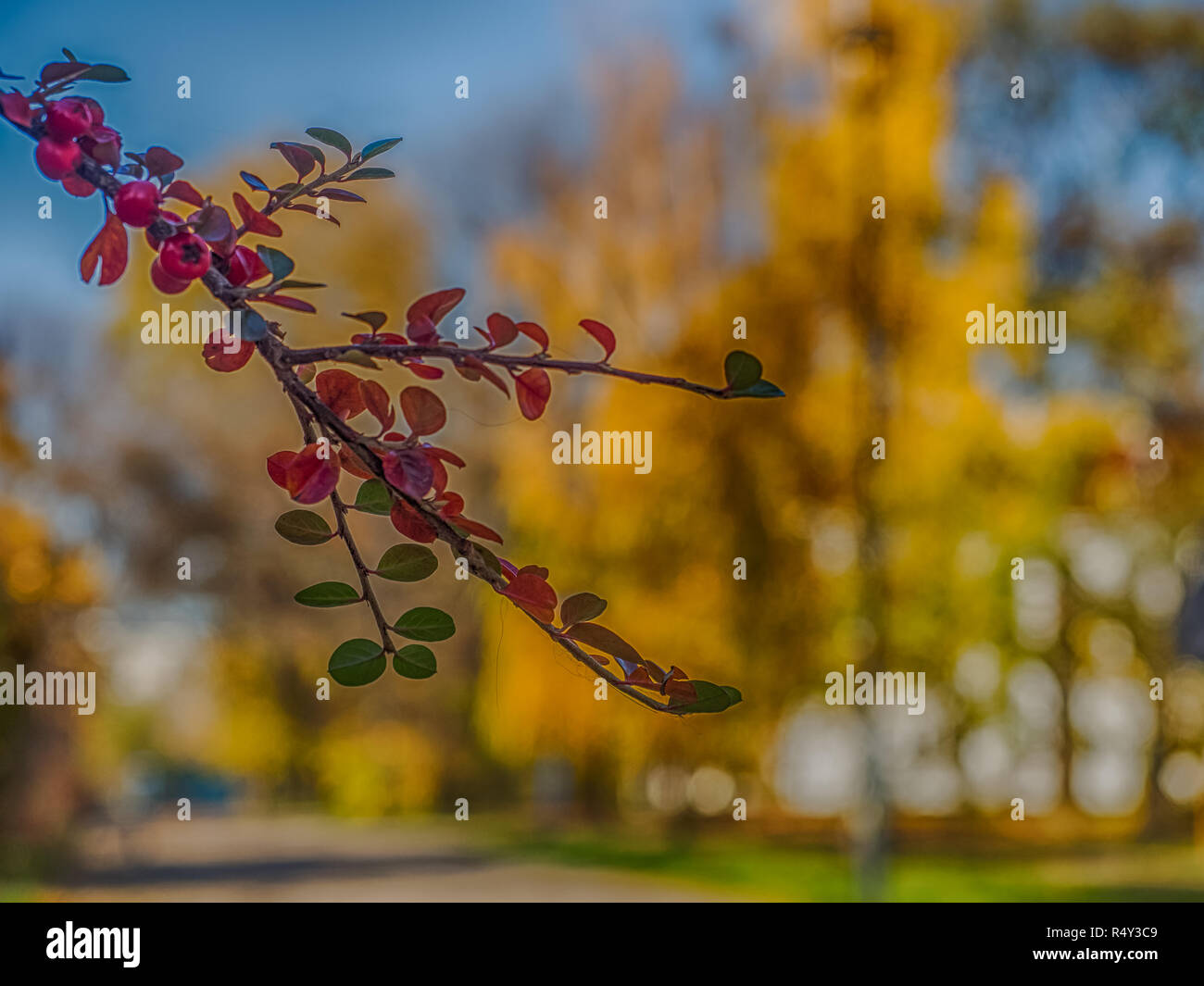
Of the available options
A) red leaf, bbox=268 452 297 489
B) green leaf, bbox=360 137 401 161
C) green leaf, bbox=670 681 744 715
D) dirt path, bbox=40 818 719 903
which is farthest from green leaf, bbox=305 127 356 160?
dirt path, bbox=40 818 719 903

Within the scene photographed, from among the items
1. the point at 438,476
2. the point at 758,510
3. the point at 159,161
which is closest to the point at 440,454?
the point at 438,476

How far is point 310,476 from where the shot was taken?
1.21ft

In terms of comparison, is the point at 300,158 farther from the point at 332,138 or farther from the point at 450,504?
the point at 450,504

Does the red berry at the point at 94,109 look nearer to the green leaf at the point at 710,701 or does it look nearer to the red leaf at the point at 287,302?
the red leaf at the point at 287,302

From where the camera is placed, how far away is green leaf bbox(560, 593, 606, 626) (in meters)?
0.39

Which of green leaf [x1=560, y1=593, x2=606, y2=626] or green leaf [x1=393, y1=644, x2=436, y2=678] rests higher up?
green leaf [x1=560, y1=593, x2=606, y2=626]

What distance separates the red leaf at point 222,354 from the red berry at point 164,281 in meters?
0.02

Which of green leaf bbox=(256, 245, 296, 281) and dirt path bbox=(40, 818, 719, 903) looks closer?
green leaf bbox=(256, 245, 296, 281)

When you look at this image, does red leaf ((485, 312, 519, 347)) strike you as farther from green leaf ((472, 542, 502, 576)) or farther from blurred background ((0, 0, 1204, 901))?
blurred background ((0, 0, 1204, 901))

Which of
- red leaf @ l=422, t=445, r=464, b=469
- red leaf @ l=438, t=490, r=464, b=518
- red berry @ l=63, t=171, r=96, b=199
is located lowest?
red leaf @ l=438, t=490, r=464, b=518

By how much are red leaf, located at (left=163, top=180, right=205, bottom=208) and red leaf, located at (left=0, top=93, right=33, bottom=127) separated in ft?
0.14

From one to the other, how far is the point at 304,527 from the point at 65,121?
0.45ft

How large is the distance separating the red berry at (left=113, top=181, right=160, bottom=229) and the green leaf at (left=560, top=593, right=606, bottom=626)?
0.16m
